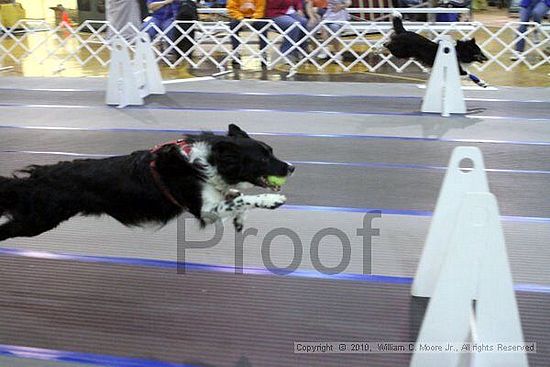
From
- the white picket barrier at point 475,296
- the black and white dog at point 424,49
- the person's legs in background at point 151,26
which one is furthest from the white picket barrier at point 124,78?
the white picket barrier at point 475,296

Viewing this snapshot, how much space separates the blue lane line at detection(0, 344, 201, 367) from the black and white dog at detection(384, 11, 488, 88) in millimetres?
6276

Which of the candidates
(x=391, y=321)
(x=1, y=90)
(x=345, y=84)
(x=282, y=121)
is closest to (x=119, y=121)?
(x=282, y=121)

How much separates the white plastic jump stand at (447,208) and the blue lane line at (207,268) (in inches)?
9.4

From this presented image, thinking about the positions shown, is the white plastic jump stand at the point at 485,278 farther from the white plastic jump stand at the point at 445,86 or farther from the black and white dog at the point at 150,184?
the white plastic jump stand at the point at 445,86

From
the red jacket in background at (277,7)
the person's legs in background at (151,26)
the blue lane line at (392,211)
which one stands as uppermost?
the red jacket in background at (277,7)

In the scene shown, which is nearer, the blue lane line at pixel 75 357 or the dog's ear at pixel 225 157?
the blue lane line at pixel 75 357

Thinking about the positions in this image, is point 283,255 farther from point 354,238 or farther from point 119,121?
point 119,121

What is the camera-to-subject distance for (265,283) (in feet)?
10.7

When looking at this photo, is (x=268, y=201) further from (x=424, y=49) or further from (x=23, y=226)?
(x=424, y=49)

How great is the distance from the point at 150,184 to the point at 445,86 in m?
5.18

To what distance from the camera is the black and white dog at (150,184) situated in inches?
111

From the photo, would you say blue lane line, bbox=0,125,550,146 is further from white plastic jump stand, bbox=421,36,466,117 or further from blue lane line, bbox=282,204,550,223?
blue lane line, bbox=282,204,550,223

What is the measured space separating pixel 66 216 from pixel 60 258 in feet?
2.67

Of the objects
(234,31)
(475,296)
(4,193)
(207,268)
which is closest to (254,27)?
(234,31)
